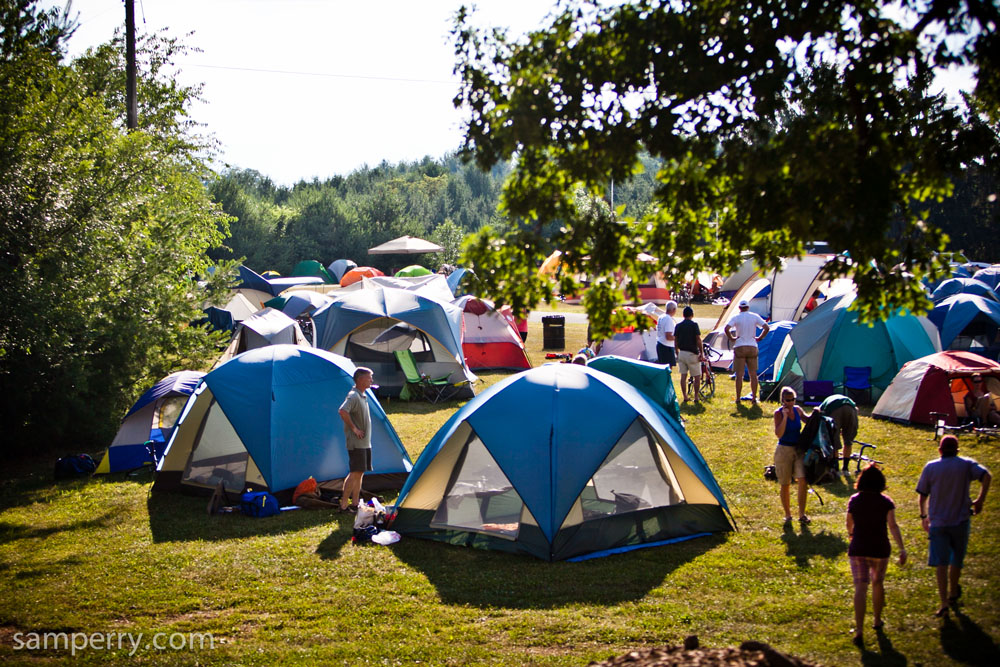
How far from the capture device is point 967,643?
19.2 feet

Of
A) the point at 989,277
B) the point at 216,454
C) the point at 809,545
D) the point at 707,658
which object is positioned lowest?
the point at 809,545

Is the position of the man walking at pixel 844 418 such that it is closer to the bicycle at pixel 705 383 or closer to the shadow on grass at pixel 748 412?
the shadow on grass at pixel 748 412

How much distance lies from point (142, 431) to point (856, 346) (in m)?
11.8

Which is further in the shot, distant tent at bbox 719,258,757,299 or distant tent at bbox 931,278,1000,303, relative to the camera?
distant tent at bbox 719,258,757,299

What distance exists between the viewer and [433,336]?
16.6 m

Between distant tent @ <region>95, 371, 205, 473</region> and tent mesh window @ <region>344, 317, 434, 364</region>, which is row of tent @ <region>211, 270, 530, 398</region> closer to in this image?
tent mesh window @ <region>344, 317, 434, 364</region>

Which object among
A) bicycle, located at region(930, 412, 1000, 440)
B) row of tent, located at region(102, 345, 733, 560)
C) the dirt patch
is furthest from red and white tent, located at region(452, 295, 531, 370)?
the dirt patch

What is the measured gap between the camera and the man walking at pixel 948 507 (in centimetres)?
635

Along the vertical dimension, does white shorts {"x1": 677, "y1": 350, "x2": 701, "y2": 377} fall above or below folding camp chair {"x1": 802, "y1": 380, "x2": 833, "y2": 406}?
above

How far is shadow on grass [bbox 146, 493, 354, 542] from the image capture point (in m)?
8.75

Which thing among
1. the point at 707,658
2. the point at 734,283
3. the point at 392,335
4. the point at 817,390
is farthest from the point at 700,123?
the point at 734,283

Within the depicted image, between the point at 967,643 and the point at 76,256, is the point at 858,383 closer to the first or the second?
the point at 967,643

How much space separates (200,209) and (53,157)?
4.95 m

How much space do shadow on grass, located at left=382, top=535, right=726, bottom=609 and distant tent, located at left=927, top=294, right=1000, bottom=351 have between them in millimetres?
11971
